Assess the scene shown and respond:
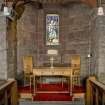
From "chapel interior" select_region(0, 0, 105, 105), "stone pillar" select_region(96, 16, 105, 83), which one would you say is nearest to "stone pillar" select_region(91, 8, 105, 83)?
"stone pillar" select_region(96, 16, 105, 83)

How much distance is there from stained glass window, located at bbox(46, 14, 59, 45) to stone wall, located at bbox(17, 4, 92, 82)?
0.50ft

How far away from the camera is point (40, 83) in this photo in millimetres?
10234

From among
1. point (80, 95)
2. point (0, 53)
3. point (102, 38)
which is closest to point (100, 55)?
point (102, 38)

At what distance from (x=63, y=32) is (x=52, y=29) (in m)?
0.42

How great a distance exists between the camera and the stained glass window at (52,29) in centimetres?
1048

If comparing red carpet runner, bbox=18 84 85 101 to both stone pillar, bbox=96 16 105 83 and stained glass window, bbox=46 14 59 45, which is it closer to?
stone pillar, bbox=96 16 105 83

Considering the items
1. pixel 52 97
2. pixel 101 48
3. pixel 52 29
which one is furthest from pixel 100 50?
pixel 52 29

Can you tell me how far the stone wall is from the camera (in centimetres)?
1014

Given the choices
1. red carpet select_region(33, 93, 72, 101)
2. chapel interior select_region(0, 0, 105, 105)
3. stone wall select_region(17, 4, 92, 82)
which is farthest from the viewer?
stone wall select_region(17, 4, 92, 82)

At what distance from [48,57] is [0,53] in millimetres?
3549

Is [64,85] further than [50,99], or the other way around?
[64,85]

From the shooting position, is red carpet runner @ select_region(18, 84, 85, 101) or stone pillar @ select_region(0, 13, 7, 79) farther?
red carpet runner @ select_region(18, 84, 85, 101)

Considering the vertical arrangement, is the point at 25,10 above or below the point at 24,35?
above

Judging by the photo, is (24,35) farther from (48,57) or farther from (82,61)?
(82,61)
